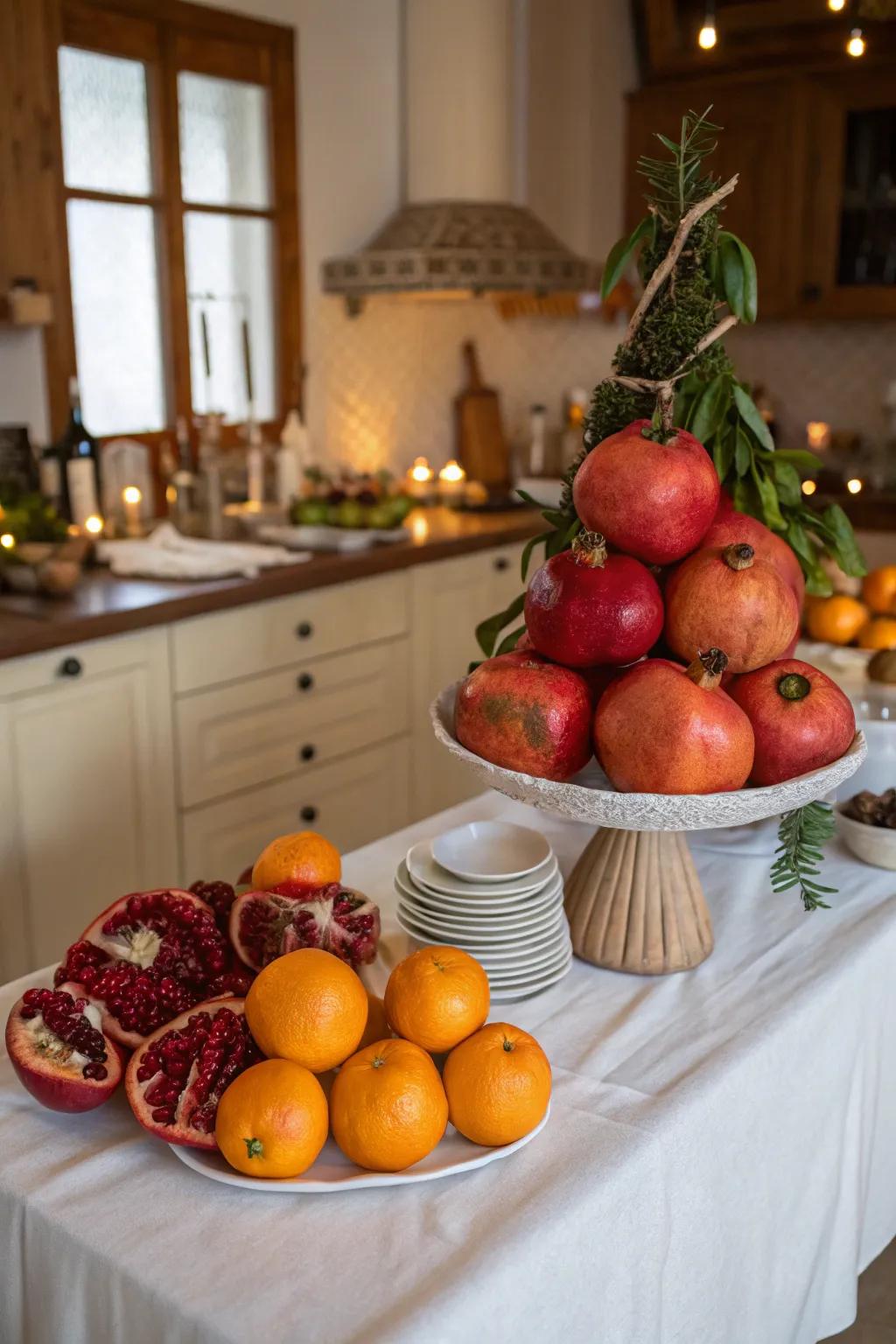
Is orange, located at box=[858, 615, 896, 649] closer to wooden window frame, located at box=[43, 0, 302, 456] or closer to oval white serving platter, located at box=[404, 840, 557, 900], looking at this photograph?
oval white serving platter, located at box=[404, 840, 557, 900]

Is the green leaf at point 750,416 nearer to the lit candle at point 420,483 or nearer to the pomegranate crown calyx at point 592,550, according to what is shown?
the pomegranate crown calyx at point 592,550

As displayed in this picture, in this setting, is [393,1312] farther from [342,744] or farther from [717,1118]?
[342,744]

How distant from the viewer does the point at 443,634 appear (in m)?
3.30

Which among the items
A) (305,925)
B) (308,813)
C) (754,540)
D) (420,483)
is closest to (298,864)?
(305,925)

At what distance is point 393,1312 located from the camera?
Result: 78 cm

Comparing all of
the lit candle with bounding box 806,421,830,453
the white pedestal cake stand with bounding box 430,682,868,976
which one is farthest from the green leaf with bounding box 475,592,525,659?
the lit candle with bounding box 806,421,830,453

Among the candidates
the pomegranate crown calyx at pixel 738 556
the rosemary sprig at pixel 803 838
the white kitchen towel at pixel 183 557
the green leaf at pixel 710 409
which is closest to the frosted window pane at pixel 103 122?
the white kitchen towel at pixel 183 557

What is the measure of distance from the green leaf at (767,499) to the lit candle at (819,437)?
3.06 meters

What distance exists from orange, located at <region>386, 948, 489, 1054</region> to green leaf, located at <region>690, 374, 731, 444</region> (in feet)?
2.12

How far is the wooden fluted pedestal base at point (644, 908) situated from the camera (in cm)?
121

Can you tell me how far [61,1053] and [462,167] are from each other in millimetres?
3308

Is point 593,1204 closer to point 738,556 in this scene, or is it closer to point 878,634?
point 738,556

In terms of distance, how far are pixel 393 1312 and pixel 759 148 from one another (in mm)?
4006

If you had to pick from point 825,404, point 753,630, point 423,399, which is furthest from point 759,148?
point 753,630
